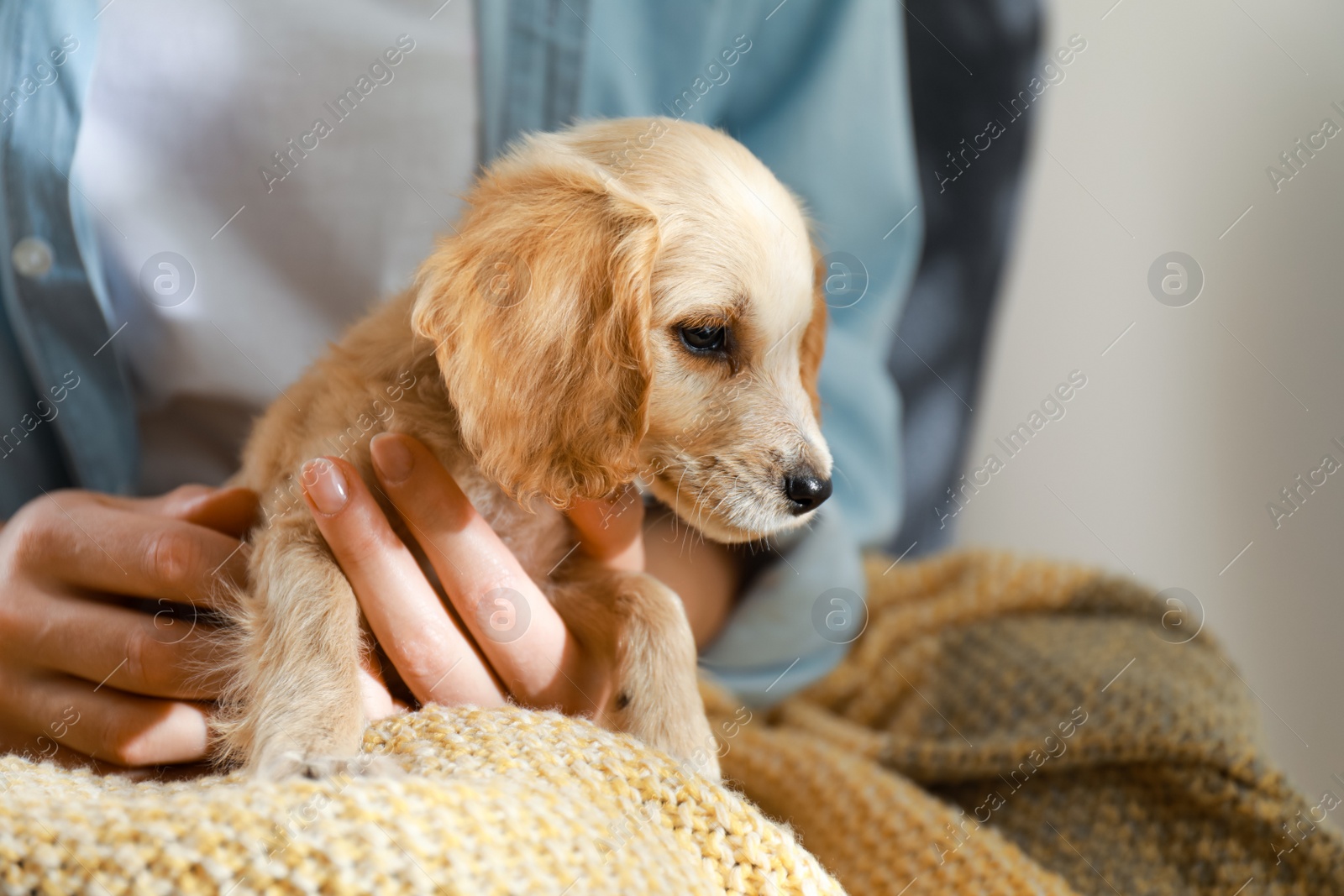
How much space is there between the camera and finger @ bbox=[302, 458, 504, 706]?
105 centimetres

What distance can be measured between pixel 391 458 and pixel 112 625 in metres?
0.52

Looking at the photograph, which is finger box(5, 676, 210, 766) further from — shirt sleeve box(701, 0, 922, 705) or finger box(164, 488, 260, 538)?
shirt sleeve box(701, 0, 922, 705)

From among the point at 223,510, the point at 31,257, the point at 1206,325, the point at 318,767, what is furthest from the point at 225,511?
the point at 1206,325

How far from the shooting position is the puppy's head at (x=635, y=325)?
1015mm

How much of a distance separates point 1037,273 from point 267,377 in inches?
88.2

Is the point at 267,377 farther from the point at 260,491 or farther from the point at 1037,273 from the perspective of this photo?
the point at 1037,273

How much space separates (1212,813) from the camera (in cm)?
133

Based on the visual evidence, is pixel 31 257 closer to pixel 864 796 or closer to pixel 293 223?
pixel 293 223

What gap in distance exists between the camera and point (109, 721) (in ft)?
3.80

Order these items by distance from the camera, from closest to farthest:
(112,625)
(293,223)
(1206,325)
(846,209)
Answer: (112,625)
(293,223)
(846,209)
(1206,325)

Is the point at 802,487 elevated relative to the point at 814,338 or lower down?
lower down

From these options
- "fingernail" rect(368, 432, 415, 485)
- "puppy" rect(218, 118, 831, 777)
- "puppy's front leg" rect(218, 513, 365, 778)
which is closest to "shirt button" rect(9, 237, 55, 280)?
"puppy" rect(218, 118, 831, 777)

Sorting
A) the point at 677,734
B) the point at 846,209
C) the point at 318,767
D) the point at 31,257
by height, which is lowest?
the point at 677,734

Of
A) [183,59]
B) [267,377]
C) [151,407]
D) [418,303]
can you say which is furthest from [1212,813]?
[183,59]
